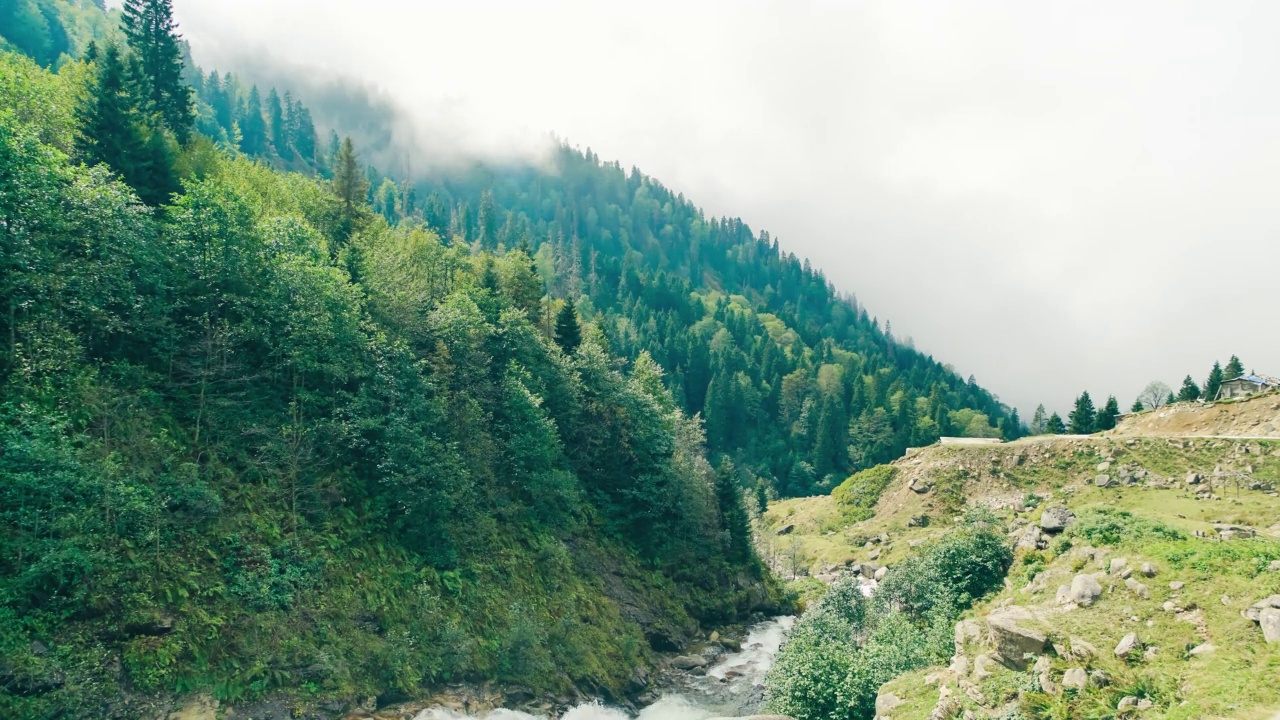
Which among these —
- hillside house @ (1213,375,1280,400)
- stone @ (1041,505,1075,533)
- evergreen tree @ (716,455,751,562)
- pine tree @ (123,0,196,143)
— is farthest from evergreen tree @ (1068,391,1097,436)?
pine tree @ (123,0,196,143)

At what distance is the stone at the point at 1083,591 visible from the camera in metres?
29.7

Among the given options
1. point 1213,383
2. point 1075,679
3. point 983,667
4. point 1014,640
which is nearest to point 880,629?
point 983,667

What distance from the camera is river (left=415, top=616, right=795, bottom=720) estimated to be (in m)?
40.7

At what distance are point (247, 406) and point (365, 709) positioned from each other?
1970 cm

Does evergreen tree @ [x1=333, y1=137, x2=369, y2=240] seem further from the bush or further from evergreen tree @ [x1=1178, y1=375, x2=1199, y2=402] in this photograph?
evergreen tree @ [x1=1178, y1=375, x2=1199, y2=402]

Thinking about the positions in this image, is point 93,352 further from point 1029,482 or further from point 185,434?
point 1029,482

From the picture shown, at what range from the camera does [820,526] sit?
352 feet

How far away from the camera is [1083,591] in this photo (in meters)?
30.1

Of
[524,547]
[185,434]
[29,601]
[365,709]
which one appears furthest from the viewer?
[524,547]

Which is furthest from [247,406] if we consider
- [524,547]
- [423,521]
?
[524,547]

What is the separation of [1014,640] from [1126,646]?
3816 millimetres

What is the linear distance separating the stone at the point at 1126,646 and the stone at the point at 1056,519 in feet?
50.6

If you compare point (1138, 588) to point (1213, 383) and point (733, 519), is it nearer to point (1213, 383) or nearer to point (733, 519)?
point (733, 519)

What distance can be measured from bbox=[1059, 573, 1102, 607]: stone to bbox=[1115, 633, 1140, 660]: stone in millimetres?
3948
